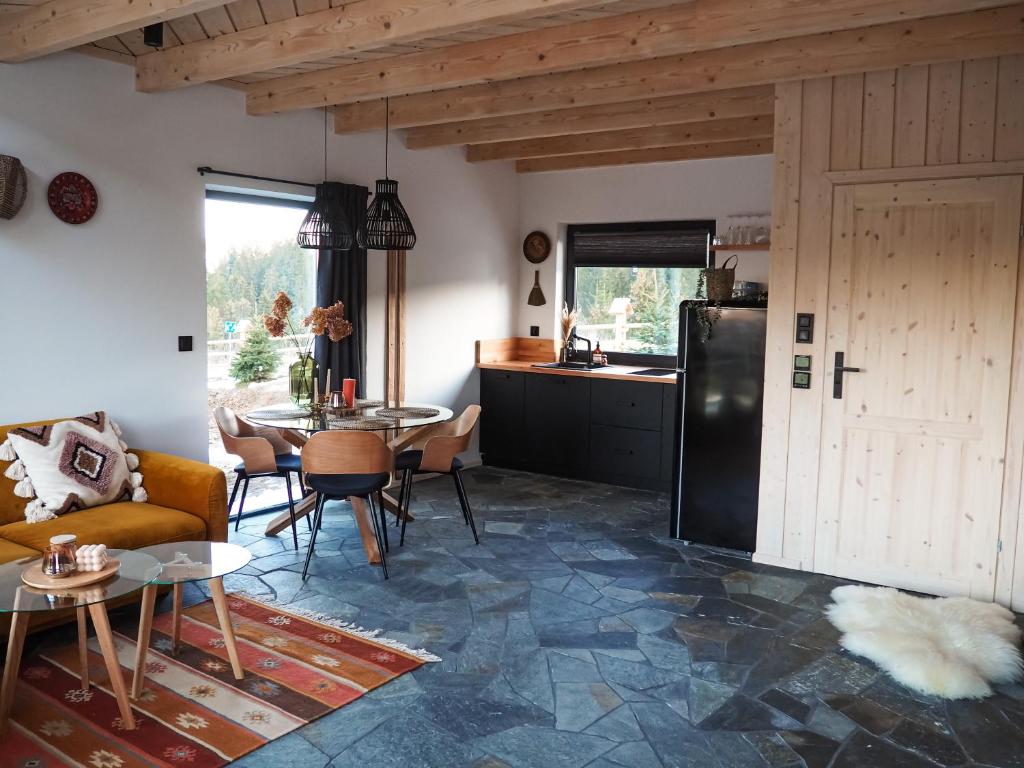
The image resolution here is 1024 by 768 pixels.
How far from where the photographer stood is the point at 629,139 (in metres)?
6.27

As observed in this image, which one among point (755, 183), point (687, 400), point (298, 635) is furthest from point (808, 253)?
point (298, 635)

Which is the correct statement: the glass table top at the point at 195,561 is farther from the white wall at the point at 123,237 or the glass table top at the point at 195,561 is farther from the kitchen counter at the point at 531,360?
the kitchen counter at the point at 531,360

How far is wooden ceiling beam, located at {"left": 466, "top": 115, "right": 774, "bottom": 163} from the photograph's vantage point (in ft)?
18.9

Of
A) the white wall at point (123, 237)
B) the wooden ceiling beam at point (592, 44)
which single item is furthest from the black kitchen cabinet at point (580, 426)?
the wooden ceiling beam at point (592, 44)

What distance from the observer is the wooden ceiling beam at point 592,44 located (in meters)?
3.39

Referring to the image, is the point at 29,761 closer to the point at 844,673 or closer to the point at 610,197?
the point at 844,673

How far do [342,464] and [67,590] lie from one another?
171 cm

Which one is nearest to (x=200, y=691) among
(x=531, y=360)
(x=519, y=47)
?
(x=519, y=47)

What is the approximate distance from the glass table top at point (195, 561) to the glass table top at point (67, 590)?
5 centimetres

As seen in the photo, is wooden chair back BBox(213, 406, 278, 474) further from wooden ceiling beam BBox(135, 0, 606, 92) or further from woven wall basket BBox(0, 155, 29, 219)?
wooden ceiling beam BBox(135, 0, 606, 92)

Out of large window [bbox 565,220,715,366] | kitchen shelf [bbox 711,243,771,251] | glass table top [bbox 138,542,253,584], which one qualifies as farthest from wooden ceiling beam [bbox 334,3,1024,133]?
glass table top [bbox 138,542,253,584]

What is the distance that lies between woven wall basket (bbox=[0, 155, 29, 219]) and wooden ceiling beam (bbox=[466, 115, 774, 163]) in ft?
11.4

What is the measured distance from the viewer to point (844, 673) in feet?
11.5

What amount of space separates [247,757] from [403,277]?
160 inches
